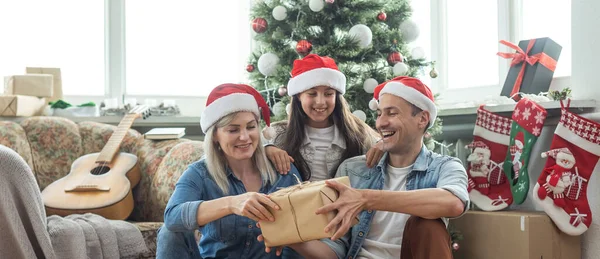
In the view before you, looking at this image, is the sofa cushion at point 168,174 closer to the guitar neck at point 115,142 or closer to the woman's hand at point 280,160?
the guitar neck at point 115,142

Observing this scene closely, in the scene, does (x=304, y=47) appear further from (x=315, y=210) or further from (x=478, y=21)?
(x=315, y=210)

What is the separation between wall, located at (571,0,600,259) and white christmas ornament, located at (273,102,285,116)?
137 centimetres

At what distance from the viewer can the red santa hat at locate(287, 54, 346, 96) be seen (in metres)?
2.76

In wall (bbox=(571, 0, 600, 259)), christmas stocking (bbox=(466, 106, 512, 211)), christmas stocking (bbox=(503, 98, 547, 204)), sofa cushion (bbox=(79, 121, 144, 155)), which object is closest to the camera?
wall (bbox=(571, 0, 600, 259))

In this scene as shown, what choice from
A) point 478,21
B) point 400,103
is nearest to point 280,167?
point 400,103

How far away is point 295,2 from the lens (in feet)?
11.7

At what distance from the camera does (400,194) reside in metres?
2.01

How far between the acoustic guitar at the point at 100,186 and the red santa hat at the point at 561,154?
1.94 m

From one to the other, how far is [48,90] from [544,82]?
2.80m

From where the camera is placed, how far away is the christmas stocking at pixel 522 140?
115 inches

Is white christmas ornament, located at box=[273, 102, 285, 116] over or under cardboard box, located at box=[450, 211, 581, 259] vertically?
over

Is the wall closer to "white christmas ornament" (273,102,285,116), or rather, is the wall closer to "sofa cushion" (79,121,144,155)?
"white christmas ornament" (273,102,285,116)

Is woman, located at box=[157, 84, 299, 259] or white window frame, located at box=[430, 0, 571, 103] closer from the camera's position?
woman, located at box=[157, 84, 299, 259]

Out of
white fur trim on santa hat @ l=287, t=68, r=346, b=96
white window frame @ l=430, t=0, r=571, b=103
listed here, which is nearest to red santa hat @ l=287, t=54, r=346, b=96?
white fur trim on santa hat @ l=287, t=68, r=346, b=96
